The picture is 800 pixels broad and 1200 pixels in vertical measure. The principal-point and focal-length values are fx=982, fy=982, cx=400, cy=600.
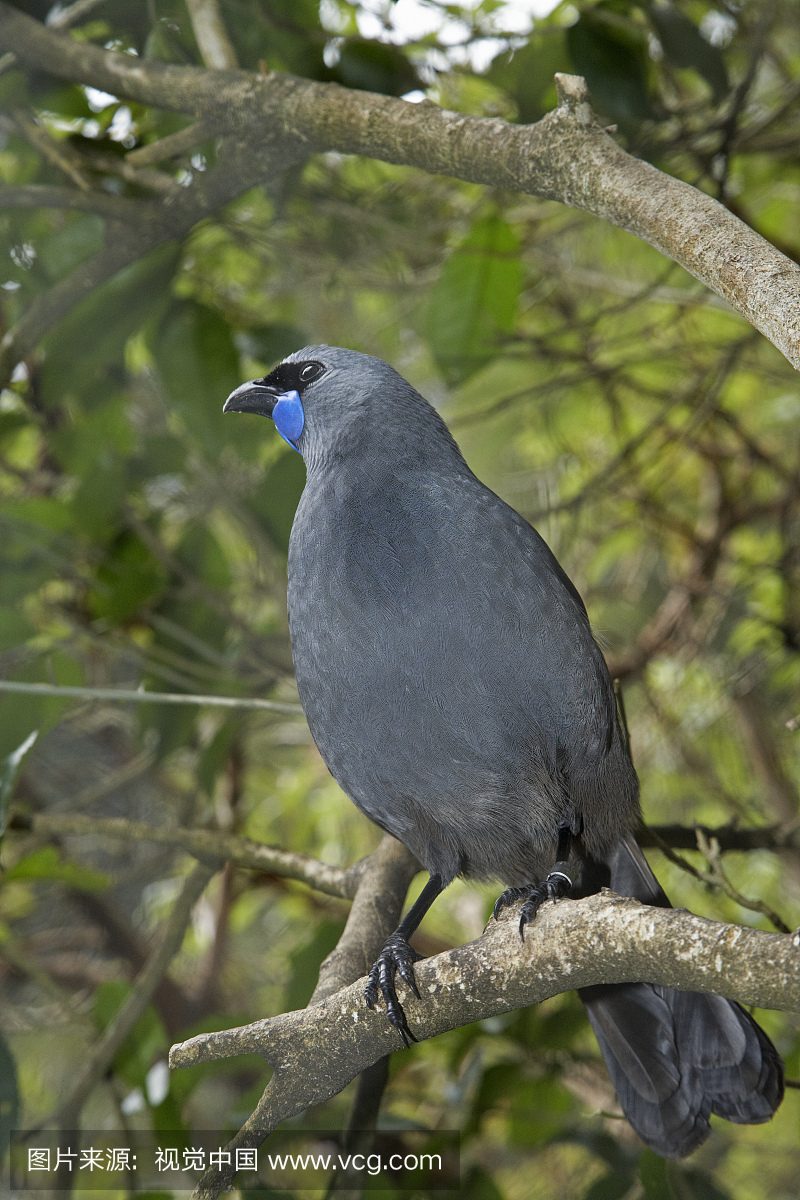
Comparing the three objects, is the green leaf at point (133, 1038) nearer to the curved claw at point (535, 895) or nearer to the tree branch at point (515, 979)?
the tree branch at point (515, 979)

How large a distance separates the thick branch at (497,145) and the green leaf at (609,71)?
76 centimetres

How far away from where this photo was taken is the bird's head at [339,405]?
5.97ft

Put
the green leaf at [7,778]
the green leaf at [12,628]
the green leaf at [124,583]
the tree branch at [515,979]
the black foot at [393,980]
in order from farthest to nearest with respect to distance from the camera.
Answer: the green leaf at [124,583] → the green leaf at [12,628] → the green leaf at [7,778] → the black foot at [393,980] → the tree branch at [515,979]

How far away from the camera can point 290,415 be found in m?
2.04

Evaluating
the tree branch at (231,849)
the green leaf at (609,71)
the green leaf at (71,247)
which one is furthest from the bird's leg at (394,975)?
the green leaf at (609,71)

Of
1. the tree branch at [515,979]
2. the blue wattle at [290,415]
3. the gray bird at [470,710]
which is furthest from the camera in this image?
the blue wattle at [290,415]

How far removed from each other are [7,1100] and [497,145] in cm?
202

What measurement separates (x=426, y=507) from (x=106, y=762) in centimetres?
269

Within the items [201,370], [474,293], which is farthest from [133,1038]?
[474,293]

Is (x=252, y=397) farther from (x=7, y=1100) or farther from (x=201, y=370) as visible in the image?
(x=7, y=1100)

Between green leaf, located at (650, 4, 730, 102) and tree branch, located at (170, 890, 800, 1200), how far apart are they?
211cm

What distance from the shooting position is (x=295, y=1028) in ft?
4.53

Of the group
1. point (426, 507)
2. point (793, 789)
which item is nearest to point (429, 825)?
point (426, 507)

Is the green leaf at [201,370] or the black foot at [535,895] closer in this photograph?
the black foot at [535,895]
